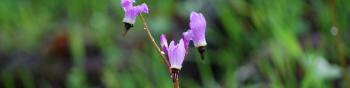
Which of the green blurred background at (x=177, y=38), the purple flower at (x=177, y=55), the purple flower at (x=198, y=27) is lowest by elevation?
the green blurred background at (x=177, y=38)

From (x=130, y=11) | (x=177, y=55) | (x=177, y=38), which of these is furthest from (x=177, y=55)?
(x=177, y=38)

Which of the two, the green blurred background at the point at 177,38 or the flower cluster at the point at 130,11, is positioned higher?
the flower cluster at the point at 130,11

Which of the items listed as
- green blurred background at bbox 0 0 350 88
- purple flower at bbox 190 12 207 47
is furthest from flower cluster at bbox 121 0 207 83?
green blurred background at bbox 0 0 350 88

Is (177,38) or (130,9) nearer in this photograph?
(130,9)

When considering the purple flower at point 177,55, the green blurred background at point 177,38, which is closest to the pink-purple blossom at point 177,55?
the purple flower at point 177,55

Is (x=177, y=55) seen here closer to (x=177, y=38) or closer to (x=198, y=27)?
(x=198, y=27)

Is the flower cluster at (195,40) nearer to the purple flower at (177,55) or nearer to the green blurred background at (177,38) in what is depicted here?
the purple flower at (177,55)
